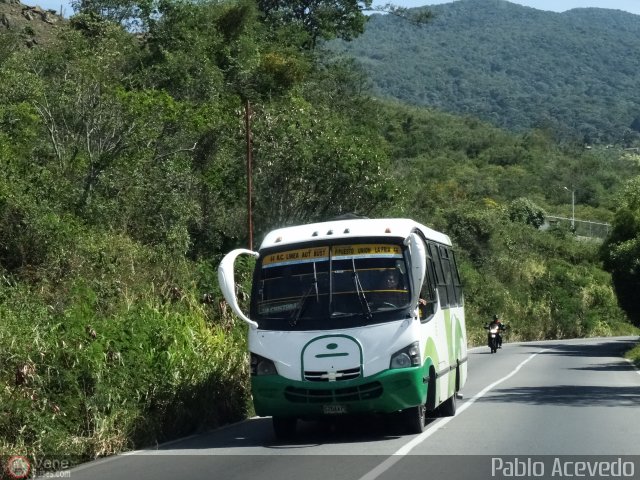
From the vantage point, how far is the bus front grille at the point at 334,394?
1316 centimetres

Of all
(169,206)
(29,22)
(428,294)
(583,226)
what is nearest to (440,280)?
(428,294)

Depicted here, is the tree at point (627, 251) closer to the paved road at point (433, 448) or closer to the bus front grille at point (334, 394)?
the paved road at point (433, 448)

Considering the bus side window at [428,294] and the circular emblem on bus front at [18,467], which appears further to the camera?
the bus side window at [428,294]

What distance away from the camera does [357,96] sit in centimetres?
5650

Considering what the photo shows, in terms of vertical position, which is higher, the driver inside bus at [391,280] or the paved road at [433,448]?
the driver inside bus at [391,280]

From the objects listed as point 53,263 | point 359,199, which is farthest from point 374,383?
point 359,199

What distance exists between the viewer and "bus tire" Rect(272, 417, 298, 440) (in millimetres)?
13969

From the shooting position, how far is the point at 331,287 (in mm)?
13758

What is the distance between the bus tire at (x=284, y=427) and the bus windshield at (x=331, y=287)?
132 cm

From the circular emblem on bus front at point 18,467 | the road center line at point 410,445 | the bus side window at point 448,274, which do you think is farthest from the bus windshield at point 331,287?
the circular emblem on bus front at point 18,467

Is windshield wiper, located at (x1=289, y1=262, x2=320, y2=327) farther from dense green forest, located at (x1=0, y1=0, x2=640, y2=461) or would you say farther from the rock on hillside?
the rock on hillside

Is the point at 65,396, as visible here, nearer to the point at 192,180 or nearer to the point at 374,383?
the point at 374,383

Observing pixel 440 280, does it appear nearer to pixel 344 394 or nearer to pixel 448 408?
pixel 448 408

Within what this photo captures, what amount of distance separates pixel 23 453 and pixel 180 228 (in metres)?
17.2
